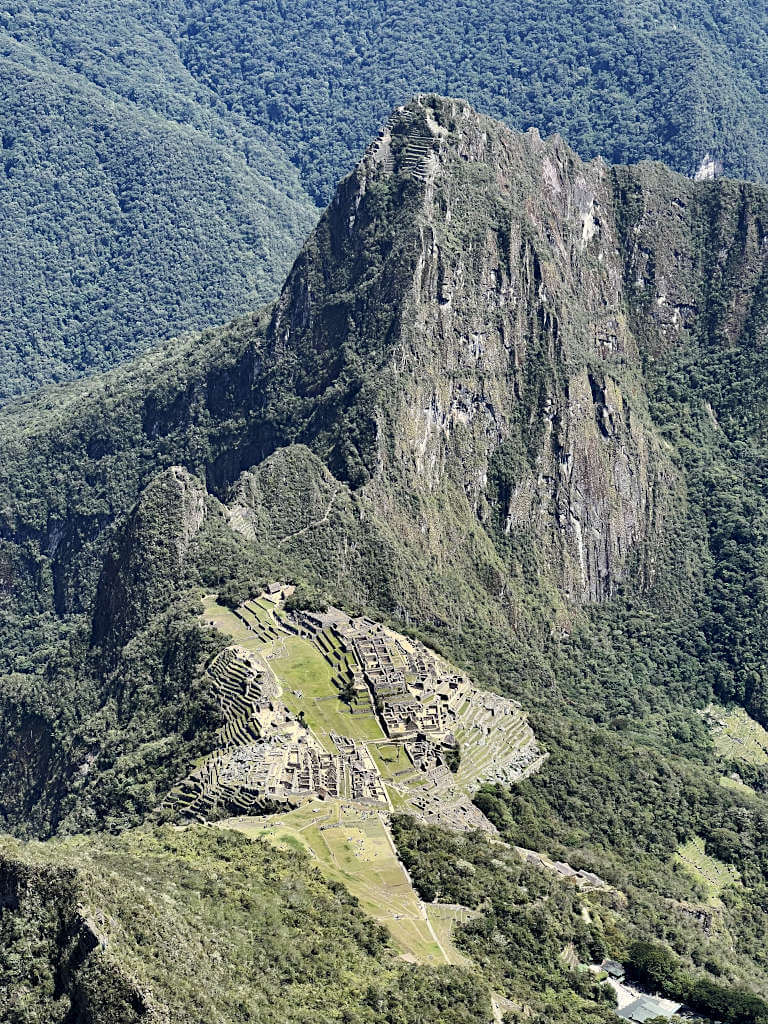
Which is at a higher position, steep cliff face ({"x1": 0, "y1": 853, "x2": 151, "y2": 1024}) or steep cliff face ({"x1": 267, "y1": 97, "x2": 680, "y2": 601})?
steep cliff face ({"x1": 267, "y1": 97, "x2": 680, "y2": 601})

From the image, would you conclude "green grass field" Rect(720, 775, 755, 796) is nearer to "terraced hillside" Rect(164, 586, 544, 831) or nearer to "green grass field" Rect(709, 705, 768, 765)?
"green grass field" Rect(709, 705, 768, 765)

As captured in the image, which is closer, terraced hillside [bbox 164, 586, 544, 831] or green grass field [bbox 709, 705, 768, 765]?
terraced hillside [bbox 164, 586, 544, 831]

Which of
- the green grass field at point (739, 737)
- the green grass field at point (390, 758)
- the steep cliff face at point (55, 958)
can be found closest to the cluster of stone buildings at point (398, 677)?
the green grass field at point (390, 758)

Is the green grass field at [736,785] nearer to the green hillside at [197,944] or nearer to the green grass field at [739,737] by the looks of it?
the green grass field at [739,737]

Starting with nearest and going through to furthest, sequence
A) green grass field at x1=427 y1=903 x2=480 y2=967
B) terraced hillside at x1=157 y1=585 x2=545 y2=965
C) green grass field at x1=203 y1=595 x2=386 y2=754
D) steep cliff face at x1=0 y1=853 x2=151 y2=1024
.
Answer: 1. steep cliff face at x1=0 y1=853 x2=151 y2=1024
2. green grass field at x1=427 y1=903 x2=480 y2=967
3. terraced hillside at x1=157 y1=585 x2=545 y2=965
4. green grass field at x1=203 y1=595 x2=386 y2=754

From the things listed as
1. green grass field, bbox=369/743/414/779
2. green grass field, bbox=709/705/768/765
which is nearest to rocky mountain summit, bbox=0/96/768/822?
green grass field, bbox=709/705/768/765

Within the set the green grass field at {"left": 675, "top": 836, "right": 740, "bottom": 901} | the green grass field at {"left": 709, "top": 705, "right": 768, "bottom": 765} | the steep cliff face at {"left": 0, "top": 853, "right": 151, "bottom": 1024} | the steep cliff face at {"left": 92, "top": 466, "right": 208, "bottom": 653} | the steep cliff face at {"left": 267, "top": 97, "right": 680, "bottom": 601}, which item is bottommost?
the green grass field at {"left": 709, "top": 705, "right": 768, "bottom": 765}
